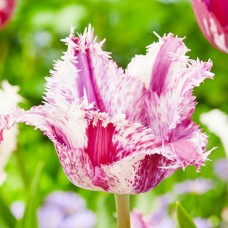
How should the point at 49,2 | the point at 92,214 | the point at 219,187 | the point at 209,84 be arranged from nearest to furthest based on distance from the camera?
the point at 92,214
the point at 219,187
the point at 49,2
the point at 209,84

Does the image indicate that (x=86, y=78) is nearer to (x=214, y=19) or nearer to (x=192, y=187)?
(x=214, y=19)

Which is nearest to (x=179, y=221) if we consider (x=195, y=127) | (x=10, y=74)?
(x=195, y=127)

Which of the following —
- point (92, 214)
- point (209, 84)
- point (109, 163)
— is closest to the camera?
point (109, 163)

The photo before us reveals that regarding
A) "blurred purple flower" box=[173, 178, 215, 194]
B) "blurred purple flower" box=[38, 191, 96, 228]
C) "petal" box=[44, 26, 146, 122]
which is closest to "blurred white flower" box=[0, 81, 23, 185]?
"petal" box=[44, 26, 146, 122]

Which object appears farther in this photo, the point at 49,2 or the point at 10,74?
the point at 10,74

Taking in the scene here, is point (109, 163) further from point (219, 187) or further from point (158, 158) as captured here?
point (219, 187)

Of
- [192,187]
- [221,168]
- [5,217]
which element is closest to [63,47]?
[221,168]

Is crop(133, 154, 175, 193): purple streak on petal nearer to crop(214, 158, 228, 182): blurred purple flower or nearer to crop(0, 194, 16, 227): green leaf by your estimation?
crop(0, 194, 16, 227): green leaf

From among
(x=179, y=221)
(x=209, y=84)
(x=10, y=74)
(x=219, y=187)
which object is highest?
(x=10, y=74)
